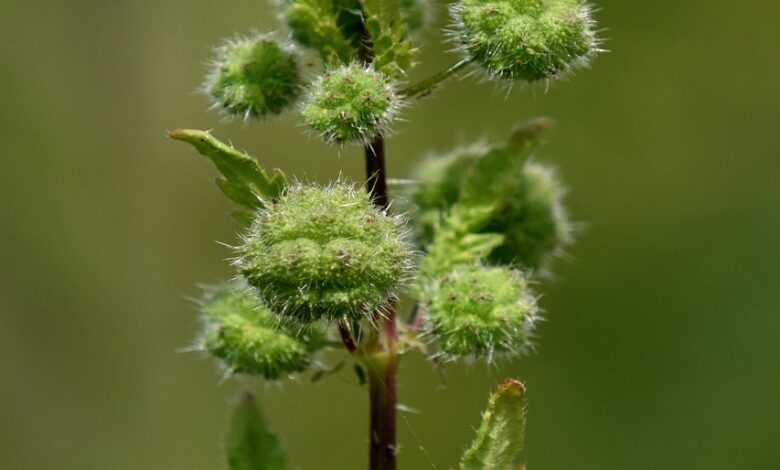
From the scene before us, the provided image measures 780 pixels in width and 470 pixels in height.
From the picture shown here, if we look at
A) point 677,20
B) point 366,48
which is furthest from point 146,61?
point 366,48

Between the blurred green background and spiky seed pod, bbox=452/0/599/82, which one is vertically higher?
the blurred green background

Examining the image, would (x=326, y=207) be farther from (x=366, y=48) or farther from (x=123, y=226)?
(x=123, y=226)

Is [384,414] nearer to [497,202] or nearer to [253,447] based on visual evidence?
[253,447]

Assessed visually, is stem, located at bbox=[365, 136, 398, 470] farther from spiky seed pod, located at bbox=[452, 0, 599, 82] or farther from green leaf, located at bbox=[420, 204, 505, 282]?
spiky seed pod, located at bbox=[452, 0, 599, 82]

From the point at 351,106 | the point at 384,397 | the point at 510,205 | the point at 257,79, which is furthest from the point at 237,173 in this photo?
the point at 510,205

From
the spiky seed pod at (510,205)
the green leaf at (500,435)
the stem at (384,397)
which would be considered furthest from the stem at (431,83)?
the green leaf at (500,435)

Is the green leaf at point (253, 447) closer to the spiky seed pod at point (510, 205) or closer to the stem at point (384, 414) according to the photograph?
the stem at point (384, 414)

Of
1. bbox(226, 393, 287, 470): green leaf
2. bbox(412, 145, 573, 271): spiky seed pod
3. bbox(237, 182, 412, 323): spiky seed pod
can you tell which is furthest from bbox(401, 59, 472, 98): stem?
bbox(226, 393, 287, 470): green leaf
